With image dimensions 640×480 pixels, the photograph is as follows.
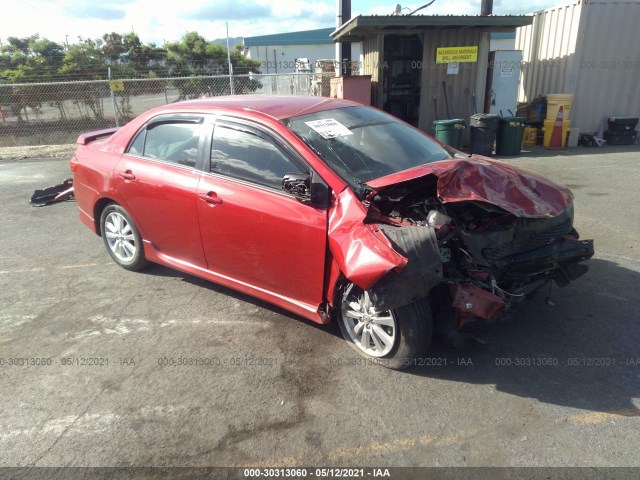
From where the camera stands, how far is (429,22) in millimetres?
10703

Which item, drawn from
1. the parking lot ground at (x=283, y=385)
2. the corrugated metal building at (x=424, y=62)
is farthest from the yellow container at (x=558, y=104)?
the parking lot ground at (x=283, y=385)

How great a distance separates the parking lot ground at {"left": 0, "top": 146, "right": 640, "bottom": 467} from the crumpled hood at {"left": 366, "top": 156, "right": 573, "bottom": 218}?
1.00 meters

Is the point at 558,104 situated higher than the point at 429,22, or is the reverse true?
the point at 429,22

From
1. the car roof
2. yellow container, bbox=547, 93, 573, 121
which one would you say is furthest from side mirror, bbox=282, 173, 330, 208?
yellow container, bbox=547, 93, 573, 121

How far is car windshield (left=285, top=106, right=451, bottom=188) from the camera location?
3.47 meters

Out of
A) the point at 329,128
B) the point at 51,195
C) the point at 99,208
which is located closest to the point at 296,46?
the point at 51,195

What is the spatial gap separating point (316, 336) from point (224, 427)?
111 centimetres

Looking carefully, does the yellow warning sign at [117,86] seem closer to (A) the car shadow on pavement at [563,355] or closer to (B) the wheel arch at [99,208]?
(B) the wheel arch at [99,208]

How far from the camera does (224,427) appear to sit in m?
2.82

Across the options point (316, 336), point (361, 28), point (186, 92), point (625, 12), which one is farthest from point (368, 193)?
point (186, 92)

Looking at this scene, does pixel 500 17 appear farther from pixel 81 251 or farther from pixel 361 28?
pixel 81 251

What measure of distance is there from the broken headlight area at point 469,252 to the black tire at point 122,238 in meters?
2.75

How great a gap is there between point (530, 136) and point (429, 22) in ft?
13.4

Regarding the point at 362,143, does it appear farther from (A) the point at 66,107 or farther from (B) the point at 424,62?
(A) the point at 66,107
